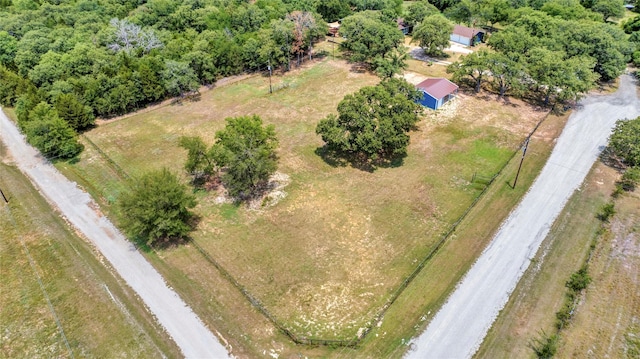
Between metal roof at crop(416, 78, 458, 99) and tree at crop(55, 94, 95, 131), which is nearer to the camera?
tree at crop(55, 94, 95, 131)

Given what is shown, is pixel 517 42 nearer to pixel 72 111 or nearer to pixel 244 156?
pixel 244 156

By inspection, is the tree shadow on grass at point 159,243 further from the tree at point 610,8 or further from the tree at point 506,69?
the tree at point 610,8

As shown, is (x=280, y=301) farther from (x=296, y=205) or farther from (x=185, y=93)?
(x=185, y=93)

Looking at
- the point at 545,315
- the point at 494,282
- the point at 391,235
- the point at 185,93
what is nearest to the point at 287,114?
the point at 185,93

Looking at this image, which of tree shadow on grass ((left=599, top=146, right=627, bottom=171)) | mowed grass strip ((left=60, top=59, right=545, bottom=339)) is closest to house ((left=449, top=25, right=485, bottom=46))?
mowed grass strip ((left=60, top=59, right=545, bottom=339))

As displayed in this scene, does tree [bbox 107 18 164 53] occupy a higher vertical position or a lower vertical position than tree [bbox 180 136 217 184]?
higher

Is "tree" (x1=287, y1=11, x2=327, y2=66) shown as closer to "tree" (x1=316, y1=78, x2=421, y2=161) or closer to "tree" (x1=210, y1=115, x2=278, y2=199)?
"tree" (x1=316, y1=78, x2=421, y2=161)

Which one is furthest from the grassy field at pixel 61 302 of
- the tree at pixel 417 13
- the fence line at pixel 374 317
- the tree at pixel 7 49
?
the tree at pixel 417 13

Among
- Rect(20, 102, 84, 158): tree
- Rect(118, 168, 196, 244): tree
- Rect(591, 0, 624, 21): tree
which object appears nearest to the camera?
Rect(118, 168, 196, 244): tree
